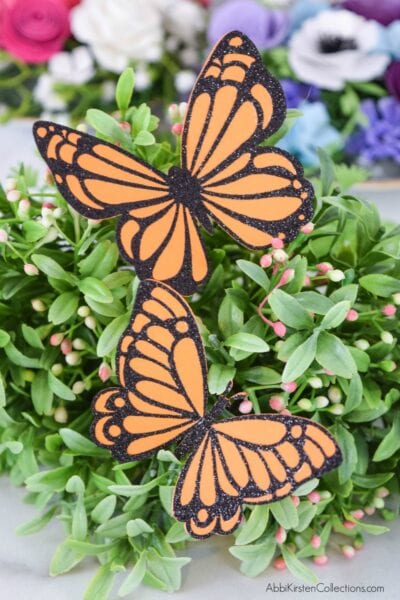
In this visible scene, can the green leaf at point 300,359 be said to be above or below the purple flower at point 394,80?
below

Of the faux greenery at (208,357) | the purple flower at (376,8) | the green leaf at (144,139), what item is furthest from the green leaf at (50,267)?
the purple flower at (376,8)

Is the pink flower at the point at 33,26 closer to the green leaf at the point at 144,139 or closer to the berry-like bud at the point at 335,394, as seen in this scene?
the green leaf at the point at 144,139

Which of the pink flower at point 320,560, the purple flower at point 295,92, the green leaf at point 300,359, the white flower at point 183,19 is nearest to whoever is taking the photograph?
the green leaf at point 300,359

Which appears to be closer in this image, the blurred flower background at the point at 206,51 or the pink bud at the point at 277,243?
the pink bud at the point at 277,243

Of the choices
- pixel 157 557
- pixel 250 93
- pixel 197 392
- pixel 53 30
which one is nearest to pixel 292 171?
pixel 250 93

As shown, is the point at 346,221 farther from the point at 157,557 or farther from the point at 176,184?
the point at 157,557

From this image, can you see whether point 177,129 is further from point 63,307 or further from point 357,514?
point 357,514
